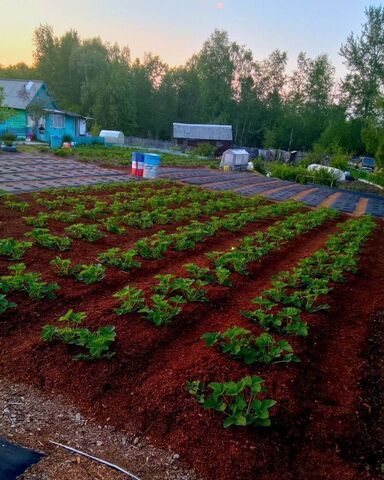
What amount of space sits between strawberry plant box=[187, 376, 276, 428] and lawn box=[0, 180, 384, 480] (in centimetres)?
1

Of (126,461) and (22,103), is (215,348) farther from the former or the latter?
(22,103)

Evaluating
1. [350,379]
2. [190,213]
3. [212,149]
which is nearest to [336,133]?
[212,149]

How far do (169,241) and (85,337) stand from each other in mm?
3470

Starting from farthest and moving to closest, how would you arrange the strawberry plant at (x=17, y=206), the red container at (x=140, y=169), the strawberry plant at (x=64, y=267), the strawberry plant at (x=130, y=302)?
the red container at (x=140, y=169) → the strawberry plant at (x=17, y=206) → the strawberry plant at (x=64, y=267) → the strawberry plant at (x=130, y=302)

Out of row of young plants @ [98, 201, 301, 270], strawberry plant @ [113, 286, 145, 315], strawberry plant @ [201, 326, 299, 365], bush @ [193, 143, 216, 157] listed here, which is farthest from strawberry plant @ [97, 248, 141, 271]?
bush @ [193, 143, 216, 157]

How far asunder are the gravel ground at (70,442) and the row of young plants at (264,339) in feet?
1.72

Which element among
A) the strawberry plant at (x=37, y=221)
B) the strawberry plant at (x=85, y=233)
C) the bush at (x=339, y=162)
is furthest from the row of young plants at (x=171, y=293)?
the bush at (x=339, y=162)

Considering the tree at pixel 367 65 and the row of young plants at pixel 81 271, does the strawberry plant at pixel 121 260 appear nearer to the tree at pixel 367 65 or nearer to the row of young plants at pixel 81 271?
the row of young plants at pixel 81 271

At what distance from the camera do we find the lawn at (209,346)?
109 inches

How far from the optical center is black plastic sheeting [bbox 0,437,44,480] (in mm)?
2391

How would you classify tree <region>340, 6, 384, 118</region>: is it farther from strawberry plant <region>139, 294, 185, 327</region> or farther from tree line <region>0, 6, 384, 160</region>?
strawberry plant <region>139, 294, 185, 327</region>

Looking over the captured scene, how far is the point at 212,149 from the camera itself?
36.3 m

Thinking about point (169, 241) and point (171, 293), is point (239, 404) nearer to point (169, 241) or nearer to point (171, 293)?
point (171, 293)

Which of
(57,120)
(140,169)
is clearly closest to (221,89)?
(57,120)
